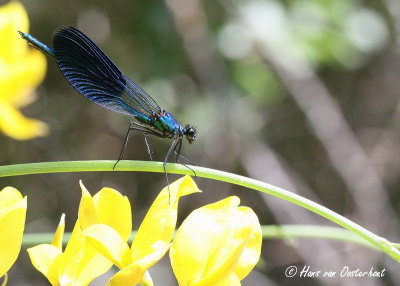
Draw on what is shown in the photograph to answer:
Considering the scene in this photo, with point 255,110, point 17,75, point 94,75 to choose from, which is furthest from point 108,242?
point 255,110

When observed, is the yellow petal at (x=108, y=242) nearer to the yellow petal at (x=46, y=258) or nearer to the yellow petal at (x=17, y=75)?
the yellow petal at (x=46, y=258)

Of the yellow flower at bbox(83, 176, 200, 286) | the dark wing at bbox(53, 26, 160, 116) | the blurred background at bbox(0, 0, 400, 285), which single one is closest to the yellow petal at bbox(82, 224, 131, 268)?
the yellow flower at bbox(83, 176, 200, 286)

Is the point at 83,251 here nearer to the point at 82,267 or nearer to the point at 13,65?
the point at 82,267

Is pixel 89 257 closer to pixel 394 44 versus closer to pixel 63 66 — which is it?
pixel 63 66

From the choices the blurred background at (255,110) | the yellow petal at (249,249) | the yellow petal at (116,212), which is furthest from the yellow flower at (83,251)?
the blurred background at (255,110)

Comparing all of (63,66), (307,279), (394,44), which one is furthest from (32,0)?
(63,66)
